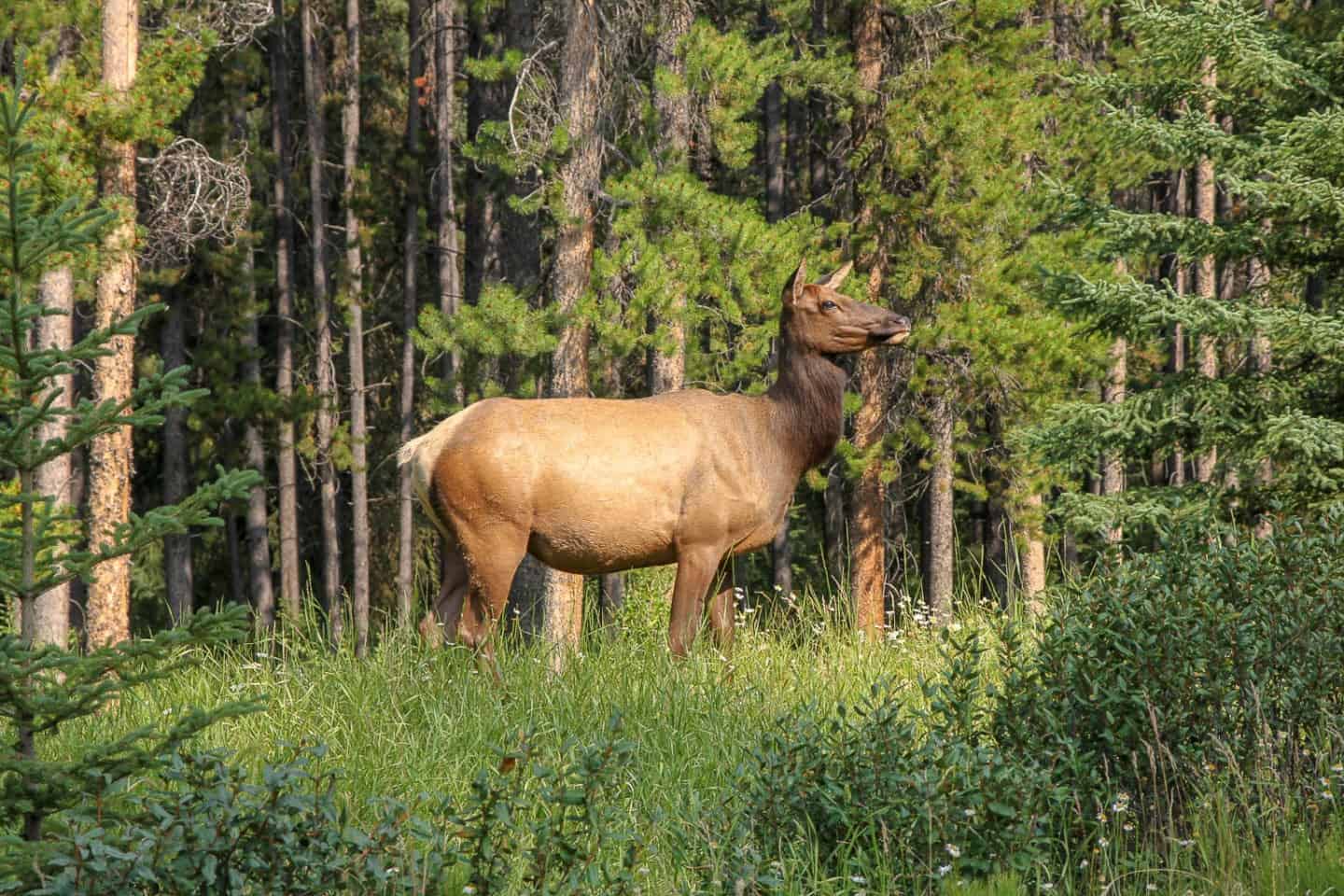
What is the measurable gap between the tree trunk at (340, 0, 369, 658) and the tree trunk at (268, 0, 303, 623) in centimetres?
96

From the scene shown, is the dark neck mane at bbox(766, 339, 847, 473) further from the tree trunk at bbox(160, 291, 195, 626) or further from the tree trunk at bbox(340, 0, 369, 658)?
the tree trunk at bbox(160, 291, 195, 626)

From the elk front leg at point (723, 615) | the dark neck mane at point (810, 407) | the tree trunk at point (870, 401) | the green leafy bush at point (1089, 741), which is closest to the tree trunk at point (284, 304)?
the tree trunk at point (870, 401)

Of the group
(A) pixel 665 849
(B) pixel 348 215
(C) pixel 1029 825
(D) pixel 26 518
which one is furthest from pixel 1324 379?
(B) pixel 348 215

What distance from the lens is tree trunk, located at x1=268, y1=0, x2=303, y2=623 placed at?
75.9 feet

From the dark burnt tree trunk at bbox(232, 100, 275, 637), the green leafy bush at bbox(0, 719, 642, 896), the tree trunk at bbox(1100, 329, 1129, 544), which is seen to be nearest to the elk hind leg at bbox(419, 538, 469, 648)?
the green leafy bush at bbox(0, 719, 642, 896)

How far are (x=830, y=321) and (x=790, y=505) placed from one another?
81.5 inches

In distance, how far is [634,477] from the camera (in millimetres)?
8422

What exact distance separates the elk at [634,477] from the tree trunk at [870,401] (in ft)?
21.3

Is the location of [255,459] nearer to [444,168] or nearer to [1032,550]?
[444,168]

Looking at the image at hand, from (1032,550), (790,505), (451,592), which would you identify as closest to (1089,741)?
(451,592)

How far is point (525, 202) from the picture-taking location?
468 inches

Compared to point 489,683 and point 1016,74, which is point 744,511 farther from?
point 1016,74

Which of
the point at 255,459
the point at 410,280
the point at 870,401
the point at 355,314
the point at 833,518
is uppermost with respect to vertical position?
the point at 410,280

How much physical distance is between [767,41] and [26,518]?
1117 cm
